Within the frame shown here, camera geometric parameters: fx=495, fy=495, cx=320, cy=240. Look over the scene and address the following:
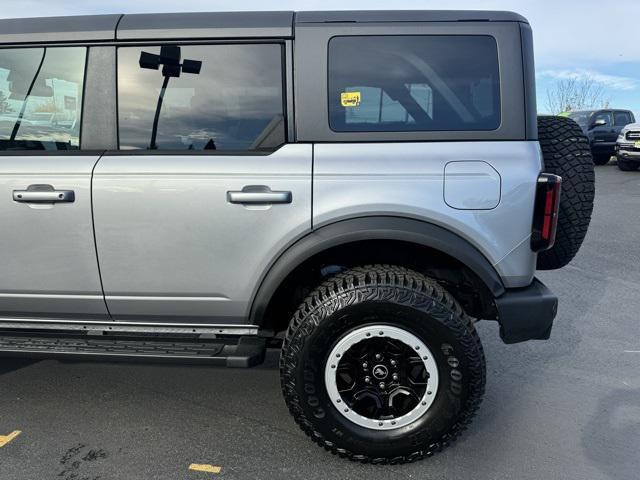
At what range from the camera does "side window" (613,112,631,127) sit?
17.0 meters

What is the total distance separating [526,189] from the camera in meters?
2.26

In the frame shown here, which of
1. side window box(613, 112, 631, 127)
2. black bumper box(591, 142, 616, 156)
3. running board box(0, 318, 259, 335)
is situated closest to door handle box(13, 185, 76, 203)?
running board box(0, 318, 259, 335)

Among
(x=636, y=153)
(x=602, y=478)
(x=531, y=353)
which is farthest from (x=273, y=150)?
(x=636, y=153)

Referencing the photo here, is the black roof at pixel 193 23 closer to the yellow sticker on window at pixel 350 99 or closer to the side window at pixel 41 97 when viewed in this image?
the side window at pixel 41 97

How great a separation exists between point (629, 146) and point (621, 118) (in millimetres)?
3426

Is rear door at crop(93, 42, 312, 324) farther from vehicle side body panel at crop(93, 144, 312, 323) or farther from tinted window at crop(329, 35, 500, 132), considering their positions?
tinted window at crop(329, 35, 500, 132)

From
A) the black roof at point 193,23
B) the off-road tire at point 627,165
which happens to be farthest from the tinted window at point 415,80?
the off-road tire at point 627,165

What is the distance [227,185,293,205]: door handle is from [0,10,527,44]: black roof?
75 centimetres

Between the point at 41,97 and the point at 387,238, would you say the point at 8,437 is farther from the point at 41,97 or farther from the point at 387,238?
the point at 387,238

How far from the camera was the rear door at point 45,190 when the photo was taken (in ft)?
7.89

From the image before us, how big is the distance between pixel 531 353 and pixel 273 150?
2471 millimetres

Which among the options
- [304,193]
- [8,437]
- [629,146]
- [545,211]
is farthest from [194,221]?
[629,146]

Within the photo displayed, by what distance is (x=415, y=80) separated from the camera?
2.37 metres

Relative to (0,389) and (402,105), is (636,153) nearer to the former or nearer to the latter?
(402,105)
